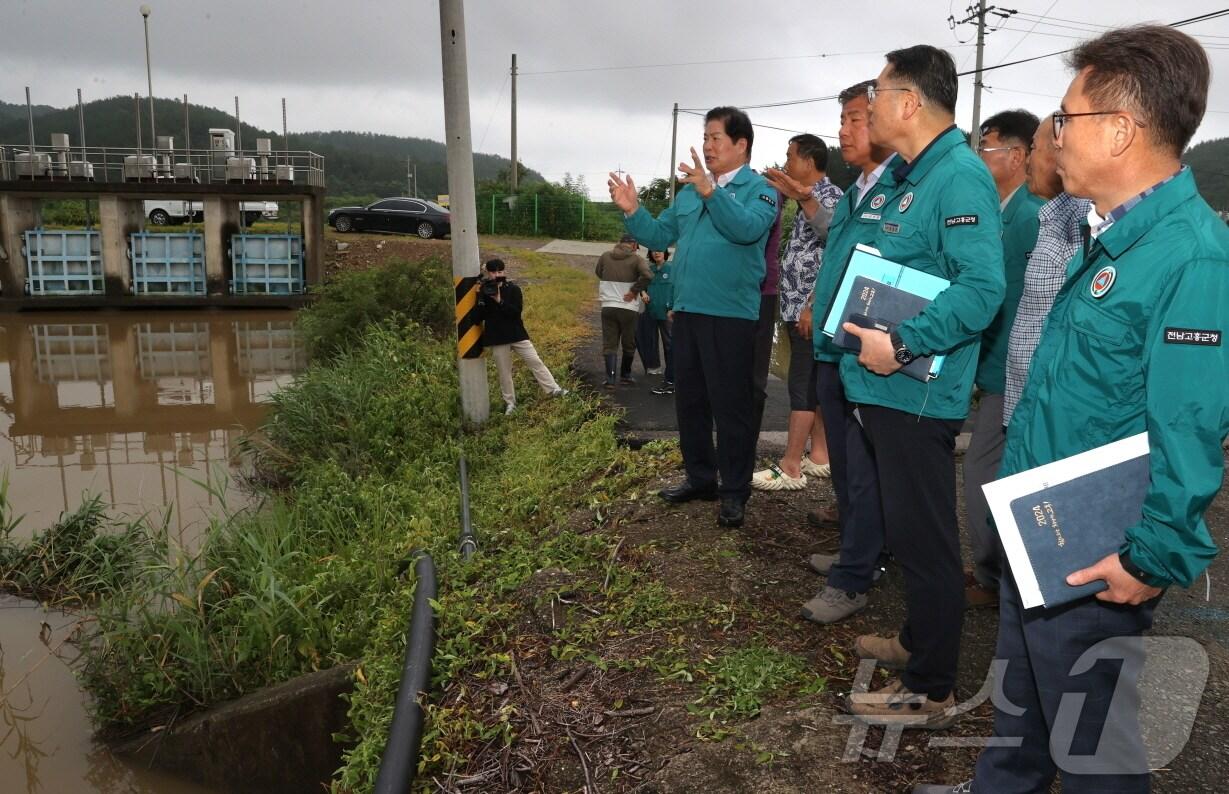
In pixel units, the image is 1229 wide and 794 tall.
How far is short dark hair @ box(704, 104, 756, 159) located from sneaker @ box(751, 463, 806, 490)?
6.15 feet

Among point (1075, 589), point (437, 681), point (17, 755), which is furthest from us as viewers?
point (17, 755)

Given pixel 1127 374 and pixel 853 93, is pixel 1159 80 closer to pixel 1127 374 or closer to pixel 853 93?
pixel 1127 374

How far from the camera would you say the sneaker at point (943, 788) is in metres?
2.50

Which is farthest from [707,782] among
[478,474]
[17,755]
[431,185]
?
[431,185]

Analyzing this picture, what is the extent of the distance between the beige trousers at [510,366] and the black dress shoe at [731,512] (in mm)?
4067

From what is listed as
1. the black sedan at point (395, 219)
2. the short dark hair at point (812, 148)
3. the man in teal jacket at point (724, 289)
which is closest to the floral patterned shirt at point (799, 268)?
the short dark hair at point (812, 148)

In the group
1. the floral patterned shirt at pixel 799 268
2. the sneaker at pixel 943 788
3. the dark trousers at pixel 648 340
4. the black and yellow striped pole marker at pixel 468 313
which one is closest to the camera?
the sneaker at pixel 943 788

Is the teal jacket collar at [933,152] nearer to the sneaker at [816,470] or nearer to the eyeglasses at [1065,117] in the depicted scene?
the eyeglasses at [1065,117]

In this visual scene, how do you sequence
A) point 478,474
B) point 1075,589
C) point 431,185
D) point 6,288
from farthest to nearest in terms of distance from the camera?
point 431,185, point 6,288, point 478,474, point 1075,589

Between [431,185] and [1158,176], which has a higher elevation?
[431,185]

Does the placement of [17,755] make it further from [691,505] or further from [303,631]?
[691,505]

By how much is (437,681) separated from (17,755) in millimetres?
2698

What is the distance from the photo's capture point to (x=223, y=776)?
4594 mm

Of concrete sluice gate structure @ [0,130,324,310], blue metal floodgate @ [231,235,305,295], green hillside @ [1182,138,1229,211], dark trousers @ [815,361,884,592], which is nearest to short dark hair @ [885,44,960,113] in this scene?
dark trousers @ [815,361,884,592]
